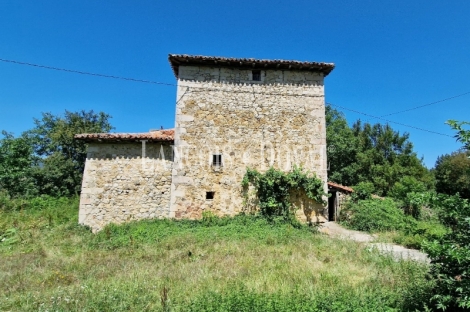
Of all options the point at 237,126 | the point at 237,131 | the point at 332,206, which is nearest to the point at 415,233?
the point at 332,206

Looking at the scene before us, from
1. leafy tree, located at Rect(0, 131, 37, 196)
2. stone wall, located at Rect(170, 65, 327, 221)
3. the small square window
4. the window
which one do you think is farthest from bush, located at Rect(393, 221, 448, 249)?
leafy tree, located at Rect(0, 131, 37, 196)

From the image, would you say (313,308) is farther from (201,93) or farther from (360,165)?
(360,165)

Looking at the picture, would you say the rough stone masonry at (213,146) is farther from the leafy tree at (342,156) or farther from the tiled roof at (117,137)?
the leafy tree at (342,156)

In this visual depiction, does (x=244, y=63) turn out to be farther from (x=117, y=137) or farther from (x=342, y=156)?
(x=342, y=156)

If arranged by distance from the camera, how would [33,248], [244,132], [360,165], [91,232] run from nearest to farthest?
[33,248] → [91,232] → [244,132] → [360,165]

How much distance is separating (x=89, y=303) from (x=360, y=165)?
2816 centimetres

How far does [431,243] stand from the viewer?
4207 mm

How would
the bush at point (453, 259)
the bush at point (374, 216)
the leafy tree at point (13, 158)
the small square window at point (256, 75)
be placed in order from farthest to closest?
the leafy tree at point (13, 158) → the small square window at point (256, 75) → the bush at point (374, 216) → the bush at point (453, 259)

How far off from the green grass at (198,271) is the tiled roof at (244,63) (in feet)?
23.9

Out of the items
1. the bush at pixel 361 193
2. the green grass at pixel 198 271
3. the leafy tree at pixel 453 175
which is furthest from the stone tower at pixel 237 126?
the leafy tree at pixel 453 175

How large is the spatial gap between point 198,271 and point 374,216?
9.84 metres

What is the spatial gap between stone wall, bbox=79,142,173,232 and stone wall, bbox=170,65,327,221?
710 mm

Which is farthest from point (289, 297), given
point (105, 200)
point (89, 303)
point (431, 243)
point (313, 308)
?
point (105, 200)

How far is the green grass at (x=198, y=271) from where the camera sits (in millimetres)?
4695
